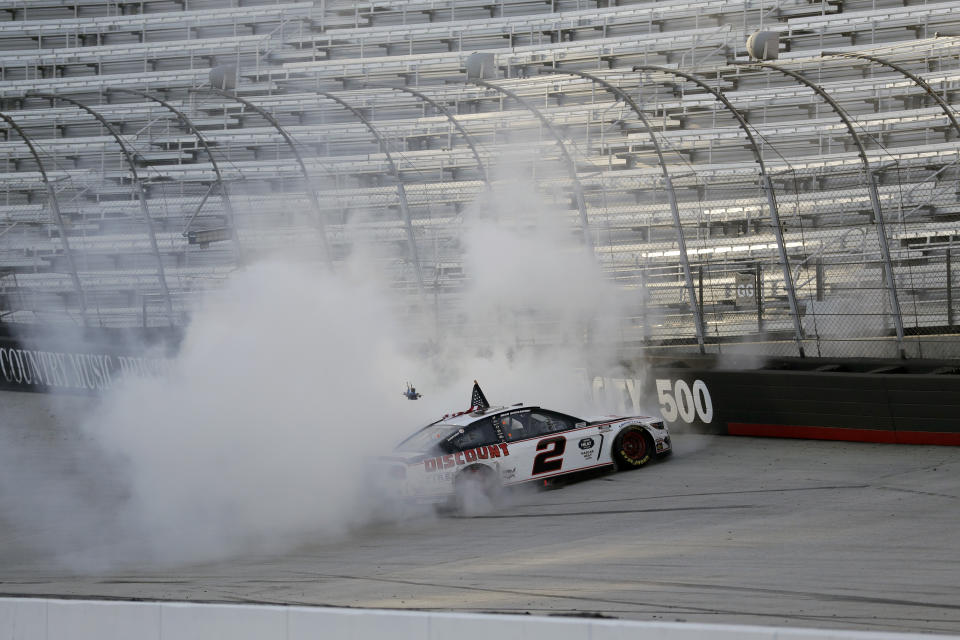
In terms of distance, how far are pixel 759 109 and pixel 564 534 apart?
19.3m

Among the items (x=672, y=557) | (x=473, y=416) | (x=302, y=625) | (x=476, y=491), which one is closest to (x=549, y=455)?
(x=473, y=416)

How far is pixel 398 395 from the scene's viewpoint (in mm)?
14688

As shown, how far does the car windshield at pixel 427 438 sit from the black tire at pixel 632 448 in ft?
6.96

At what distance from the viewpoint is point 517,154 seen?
20750 millimetres

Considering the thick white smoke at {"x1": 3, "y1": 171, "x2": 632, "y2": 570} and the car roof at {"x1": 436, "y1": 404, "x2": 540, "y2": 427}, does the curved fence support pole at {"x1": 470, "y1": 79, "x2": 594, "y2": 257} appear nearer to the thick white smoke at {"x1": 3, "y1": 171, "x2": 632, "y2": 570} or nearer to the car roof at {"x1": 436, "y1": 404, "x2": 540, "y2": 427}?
the thick white smoke at {"x1": 3, "y1": 171, "x2": 632, "y2": 570}

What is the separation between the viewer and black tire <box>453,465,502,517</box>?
488 inches

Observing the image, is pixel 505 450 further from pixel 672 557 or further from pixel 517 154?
pixel 517 154

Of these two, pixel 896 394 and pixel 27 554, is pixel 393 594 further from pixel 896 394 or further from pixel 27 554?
pixel 896 394

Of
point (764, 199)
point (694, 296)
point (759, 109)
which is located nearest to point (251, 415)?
point (694, 296)

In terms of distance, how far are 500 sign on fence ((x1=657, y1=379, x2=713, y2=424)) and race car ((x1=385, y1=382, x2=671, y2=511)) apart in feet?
6.99

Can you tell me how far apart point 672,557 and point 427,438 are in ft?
14.2

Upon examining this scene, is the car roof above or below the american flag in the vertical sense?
below

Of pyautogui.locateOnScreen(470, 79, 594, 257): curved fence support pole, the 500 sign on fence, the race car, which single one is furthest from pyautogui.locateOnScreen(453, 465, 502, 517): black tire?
pyautogui.locateOnScreen(470, 79, 594, 257): curved fence support pole

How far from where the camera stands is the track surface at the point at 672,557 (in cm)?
726
